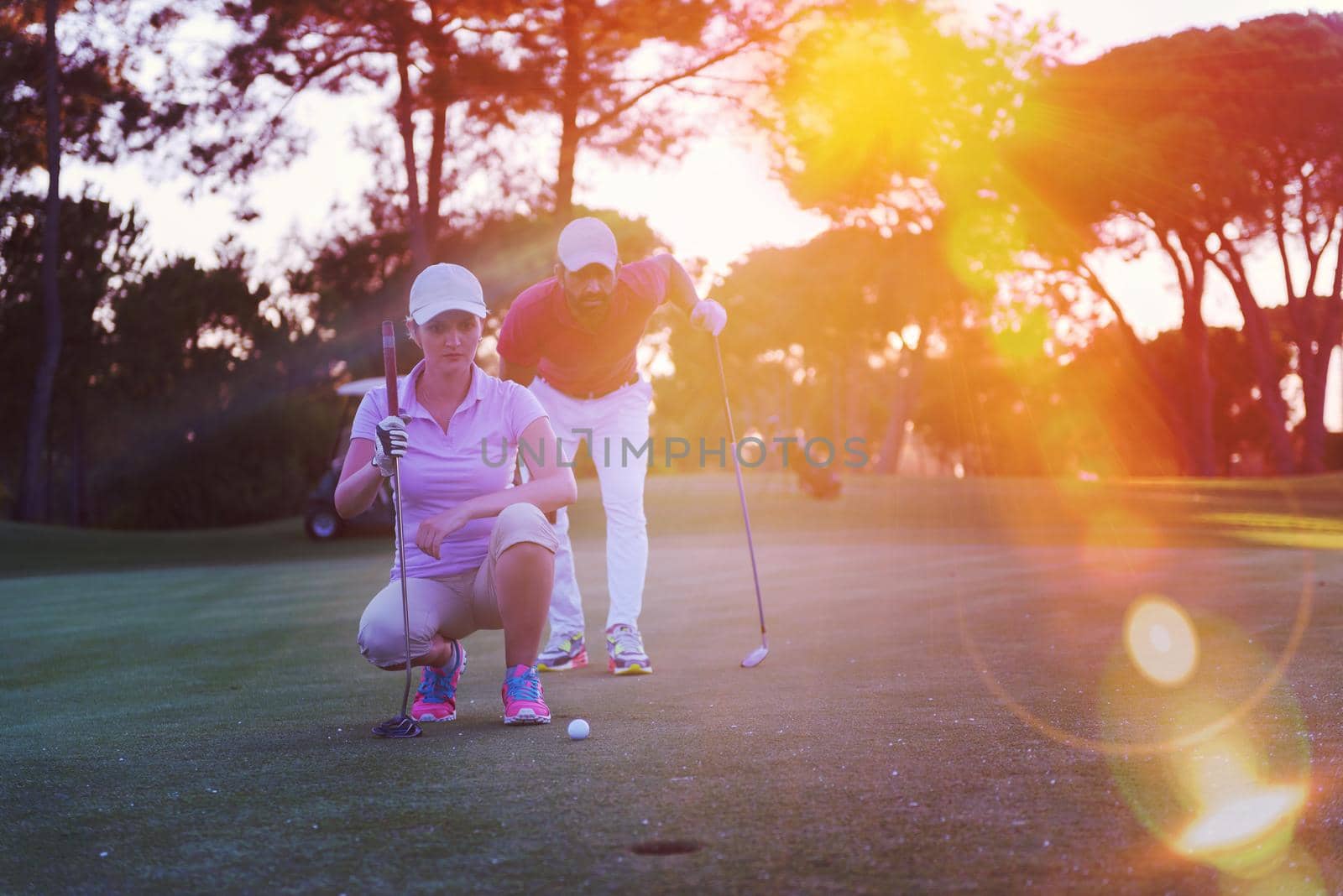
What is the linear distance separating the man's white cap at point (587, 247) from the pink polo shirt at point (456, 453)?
110cm

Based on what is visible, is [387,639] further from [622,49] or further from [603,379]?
[622,49]

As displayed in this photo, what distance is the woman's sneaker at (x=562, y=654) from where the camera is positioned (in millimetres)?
6219

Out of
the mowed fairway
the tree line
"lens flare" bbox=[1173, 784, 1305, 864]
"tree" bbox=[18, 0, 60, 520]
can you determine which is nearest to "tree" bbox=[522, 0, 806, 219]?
the tree line

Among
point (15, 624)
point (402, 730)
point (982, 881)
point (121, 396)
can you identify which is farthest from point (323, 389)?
point (982, 881)

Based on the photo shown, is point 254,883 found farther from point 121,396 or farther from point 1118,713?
point 121,396

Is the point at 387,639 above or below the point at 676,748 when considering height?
above

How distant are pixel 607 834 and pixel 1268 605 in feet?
20.2

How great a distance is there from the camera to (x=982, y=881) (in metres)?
2.51

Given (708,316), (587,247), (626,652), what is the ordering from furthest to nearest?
1. (708,316)
2. (626,652)
3. (587,247)

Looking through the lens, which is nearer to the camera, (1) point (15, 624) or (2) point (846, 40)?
(1) point (15, 624)

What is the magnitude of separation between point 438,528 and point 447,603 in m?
0.37

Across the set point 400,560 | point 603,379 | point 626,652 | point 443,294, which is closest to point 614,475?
point 603,379

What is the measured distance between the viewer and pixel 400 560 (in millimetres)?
4516

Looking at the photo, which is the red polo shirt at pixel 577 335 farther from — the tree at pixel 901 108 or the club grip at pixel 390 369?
the tree at pixel 901 108
